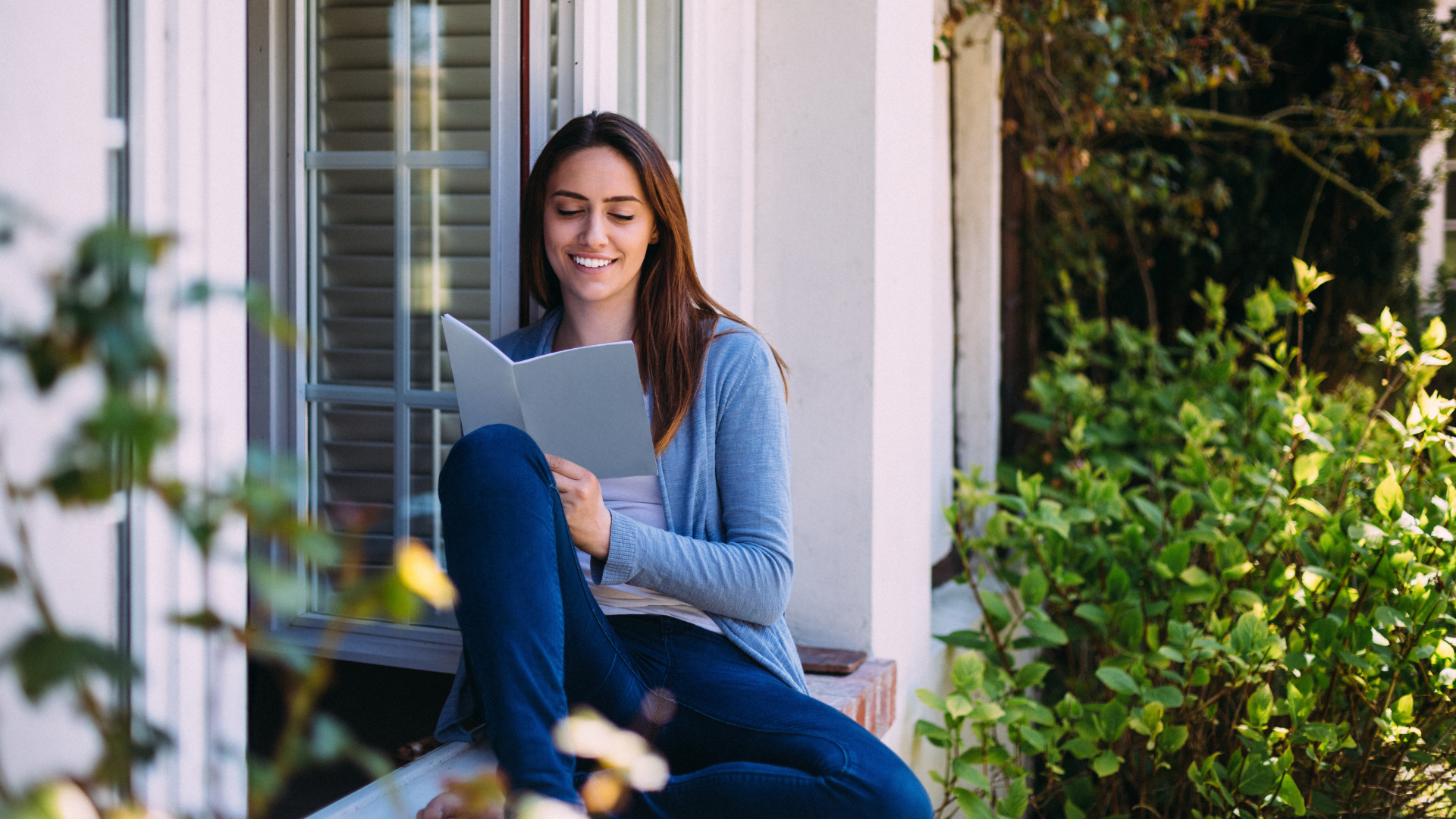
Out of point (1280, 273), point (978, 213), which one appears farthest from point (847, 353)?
point (1280, 273)

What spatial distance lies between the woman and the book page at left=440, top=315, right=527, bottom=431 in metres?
0.09

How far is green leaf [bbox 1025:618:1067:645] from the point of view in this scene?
7.87 feet

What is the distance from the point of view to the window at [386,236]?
7.30ft

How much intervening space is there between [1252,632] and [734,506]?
100 centimetres

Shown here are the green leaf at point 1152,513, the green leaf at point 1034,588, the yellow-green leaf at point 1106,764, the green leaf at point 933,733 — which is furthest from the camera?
the green leaf at point 1152,513

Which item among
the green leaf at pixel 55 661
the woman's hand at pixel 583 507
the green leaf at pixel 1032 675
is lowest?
the green leaf at pixel 1032 675

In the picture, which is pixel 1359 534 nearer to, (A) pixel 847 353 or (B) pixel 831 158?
(A) pixel 847 353

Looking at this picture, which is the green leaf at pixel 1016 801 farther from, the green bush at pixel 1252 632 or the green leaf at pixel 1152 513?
the green leaf at pixel 1152 513

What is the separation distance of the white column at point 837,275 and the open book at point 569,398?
0.81 m

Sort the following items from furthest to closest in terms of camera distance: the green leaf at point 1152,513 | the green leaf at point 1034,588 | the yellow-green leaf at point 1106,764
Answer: the green leaf at point 1152,513 → the green leaf at point 1034,588 → the yellow-green leaf at point 1106,764

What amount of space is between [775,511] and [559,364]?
1.42 feet

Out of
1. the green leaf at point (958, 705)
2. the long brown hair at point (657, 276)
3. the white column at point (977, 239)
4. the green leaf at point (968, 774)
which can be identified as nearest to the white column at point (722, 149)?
the long brown hair at point (657, 276)

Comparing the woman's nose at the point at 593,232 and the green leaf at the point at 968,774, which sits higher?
the woman's nose at the point at 593,232

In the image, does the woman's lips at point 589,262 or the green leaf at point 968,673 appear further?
the green leaf at point 968,673
